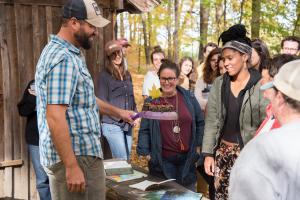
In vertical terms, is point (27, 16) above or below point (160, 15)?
below

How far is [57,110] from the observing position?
2.51 m

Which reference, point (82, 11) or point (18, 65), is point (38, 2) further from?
point (82, 11)

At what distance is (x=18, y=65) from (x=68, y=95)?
123 inches

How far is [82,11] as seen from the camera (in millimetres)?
2723

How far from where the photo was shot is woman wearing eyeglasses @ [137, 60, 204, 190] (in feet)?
14.6

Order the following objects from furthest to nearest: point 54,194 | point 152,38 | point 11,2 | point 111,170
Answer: point 152,38
point 11,2
point 111,170
point 54,194

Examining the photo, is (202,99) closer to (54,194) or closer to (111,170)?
(111,170)

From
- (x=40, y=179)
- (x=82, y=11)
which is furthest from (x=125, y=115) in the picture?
(x=40, y=179)

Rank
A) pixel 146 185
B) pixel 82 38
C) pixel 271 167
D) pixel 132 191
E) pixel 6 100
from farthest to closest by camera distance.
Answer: pixel 6 100, pixel 146 185, pixel 132 191, pixel 82 38, pixel 271 167

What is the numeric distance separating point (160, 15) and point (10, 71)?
75.3 feet

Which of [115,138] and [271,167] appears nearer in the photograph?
[271,167]

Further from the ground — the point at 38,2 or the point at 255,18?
the point at 255,18

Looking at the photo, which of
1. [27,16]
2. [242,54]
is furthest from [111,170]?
[27,16]

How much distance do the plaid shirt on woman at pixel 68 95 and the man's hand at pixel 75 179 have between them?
14cm
